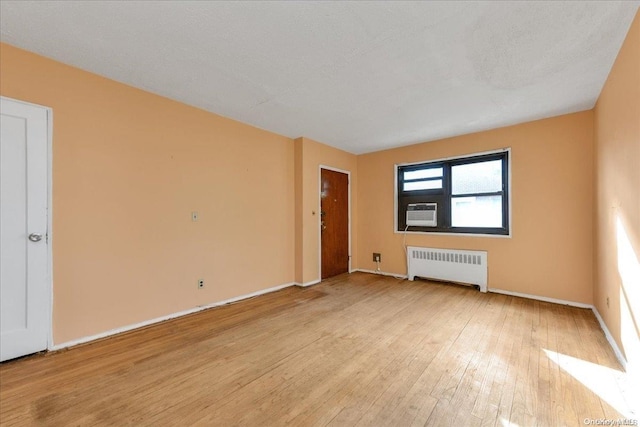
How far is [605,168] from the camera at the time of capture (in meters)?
2.60

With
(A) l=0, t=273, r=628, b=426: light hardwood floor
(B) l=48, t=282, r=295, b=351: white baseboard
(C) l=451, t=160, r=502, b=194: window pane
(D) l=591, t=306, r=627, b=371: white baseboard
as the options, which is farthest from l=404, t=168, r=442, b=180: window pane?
(B) l=48, t=282, r=295, b=351: white baseboard

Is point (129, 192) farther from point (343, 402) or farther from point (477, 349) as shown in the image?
point (477, 349)

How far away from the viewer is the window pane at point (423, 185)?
4.57 meters

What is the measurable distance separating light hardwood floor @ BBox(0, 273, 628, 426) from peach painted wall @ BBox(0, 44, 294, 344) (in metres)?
0.40

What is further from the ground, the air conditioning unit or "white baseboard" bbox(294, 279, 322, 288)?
the air conditioning unit

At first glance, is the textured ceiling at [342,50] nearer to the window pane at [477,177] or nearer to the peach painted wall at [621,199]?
the peach painted wall at [621,199]

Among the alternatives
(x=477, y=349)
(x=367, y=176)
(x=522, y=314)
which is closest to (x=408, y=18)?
(x=477, y=349)

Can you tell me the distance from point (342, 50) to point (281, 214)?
2.70 meters

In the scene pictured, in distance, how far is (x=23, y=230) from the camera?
7.09 ft

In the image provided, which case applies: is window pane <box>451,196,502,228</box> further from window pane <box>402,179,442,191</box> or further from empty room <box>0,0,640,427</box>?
window pane <box>402,179,442,191</box>

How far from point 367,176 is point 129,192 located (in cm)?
405

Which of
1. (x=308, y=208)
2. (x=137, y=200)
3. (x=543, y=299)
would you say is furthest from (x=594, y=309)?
(x=137, y=200)

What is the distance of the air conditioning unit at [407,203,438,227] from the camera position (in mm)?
4527

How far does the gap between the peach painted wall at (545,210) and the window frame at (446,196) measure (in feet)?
0.26
